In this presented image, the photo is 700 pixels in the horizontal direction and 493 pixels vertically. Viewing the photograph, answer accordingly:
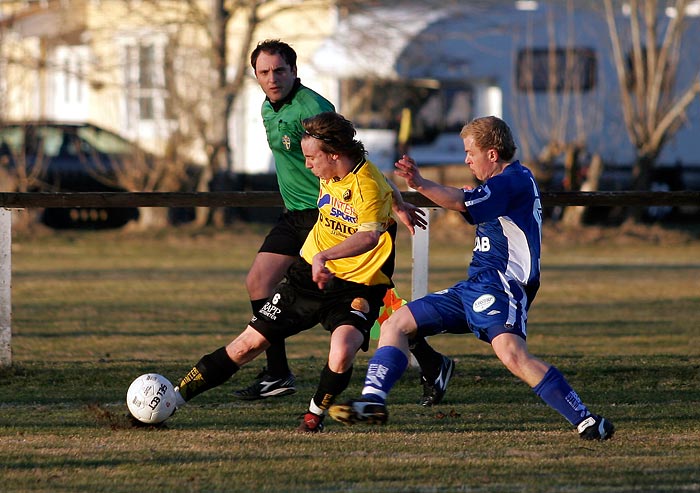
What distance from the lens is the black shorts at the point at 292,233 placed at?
7418 millimetres

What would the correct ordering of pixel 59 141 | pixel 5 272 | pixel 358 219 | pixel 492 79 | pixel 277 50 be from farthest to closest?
pixel 492 79
pixel 59 141
pixel 5 272
pixel 277 50
pixel 358 219

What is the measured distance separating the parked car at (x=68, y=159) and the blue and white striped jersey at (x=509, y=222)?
16.5 m

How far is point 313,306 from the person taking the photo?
6.50 metres

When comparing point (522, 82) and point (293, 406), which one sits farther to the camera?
point (522, 82)

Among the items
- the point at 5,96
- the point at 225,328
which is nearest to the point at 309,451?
the point at 225,328

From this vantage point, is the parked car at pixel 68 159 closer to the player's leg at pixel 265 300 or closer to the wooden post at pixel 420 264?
the wooden post at pixel 420 264

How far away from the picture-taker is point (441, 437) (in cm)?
632

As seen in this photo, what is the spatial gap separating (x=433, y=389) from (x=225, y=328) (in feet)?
15.6

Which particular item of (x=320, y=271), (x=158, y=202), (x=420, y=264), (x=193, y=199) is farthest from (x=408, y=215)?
(x=158, y=202)

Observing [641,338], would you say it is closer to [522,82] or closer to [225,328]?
[225,328]

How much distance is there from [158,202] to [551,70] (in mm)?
17718

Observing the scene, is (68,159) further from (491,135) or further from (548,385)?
(548,385)

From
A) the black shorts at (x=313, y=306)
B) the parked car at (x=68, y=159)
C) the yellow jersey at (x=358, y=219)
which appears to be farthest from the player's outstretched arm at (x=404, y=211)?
the parked car at (x=68, y=159)

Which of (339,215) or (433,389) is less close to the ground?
(339,215)
